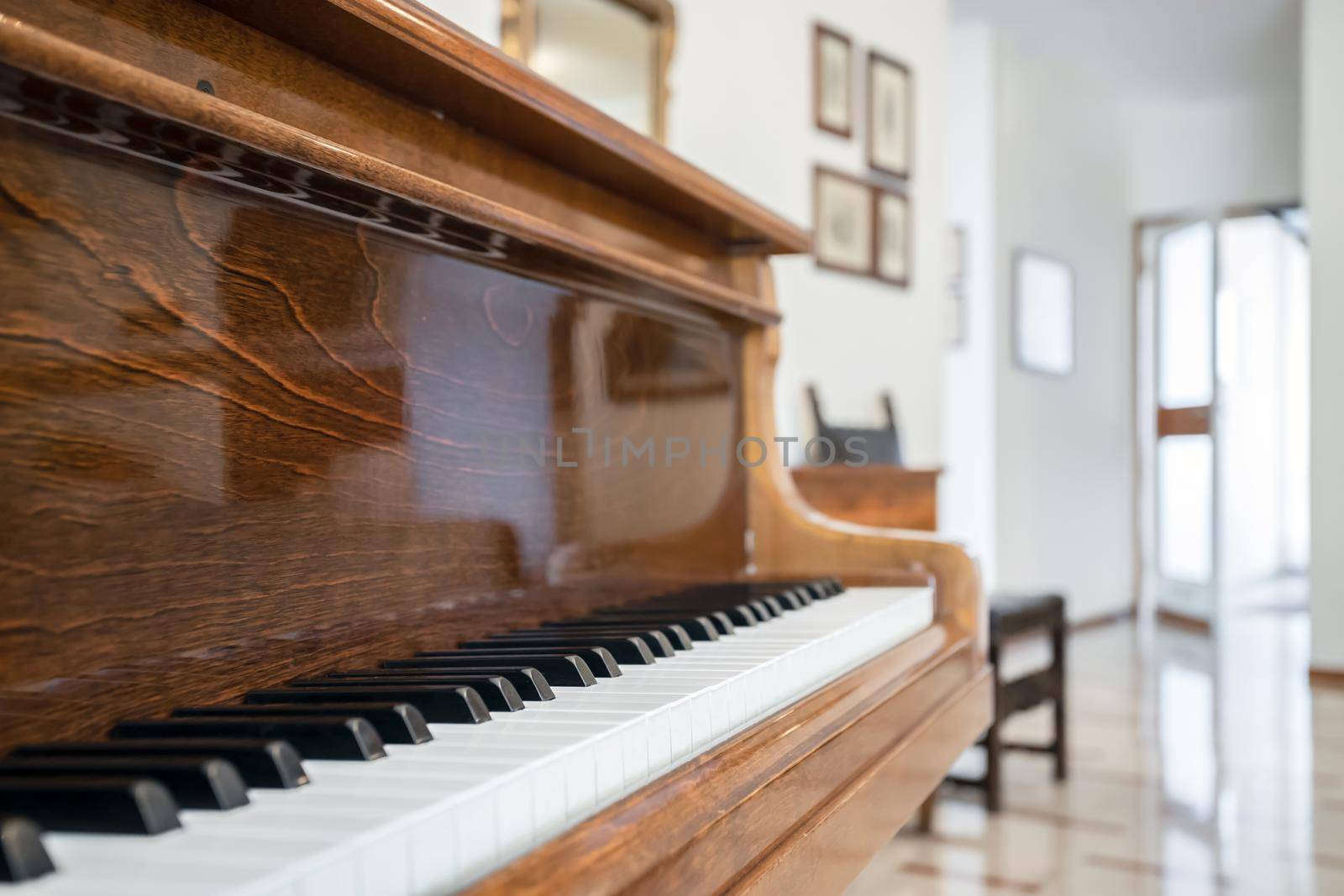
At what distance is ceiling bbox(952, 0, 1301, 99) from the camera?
17.8 feet

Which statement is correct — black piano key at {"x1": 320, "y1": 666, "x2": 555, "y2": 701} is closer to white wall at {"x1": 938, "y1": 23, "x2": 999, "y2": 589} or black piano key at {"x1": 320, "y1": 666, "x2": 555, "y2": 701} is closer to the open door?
white wall at {"x1": 938, "y1": 23, "x2": 999, "y2": 589}

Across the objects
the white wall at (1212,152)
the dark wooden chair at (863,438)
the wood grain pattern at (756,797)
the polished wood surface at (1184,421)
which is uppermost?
the white wall at (1212,152)

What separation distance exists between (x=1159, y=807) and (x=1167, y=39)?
4525 millimetres

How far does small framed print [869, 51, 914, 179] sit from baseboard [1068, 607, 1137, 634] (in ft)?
10.4

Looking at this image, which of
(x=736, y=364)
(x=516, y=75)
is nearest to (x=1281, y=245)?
(x=736, y=364)

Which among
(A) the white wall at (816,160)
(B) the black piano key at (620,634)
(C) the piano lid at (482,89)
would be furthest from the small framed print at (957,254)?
(B) the black piano key at (620,634)

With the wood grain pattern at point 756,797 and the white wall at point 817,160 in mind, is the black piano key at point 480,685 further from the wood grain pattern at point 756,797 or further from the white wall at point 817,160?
the white wall at point 817,160

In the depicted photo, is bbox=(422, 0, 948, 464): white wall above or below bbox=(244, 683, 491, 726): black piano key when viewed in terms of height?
above

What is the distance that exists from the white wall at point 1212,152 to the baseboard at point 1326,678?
3099mm

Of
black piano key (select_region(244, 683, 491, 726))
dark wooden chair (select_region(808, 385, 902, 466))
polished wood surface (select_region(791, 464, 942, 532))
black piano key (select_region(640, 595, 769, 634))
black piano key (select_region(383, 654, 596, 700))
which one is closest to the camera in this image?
black piano key (select_region(244, 683, 491, 726))

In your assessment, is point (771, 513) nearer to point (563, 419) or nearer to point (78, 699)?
point (563, 419)

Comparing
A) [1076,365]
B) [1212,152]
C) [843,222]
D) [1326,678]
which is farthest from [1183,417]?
[843,222]

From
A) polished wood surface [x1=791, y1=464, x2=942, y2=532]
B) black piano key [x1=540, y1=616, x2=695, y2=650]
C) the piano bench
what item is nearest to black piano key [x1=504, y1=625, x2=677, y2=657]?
black piano key [x1=540, y1=616, x2=695, y2=650]

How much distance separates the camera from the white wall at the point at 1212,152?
264 inches
